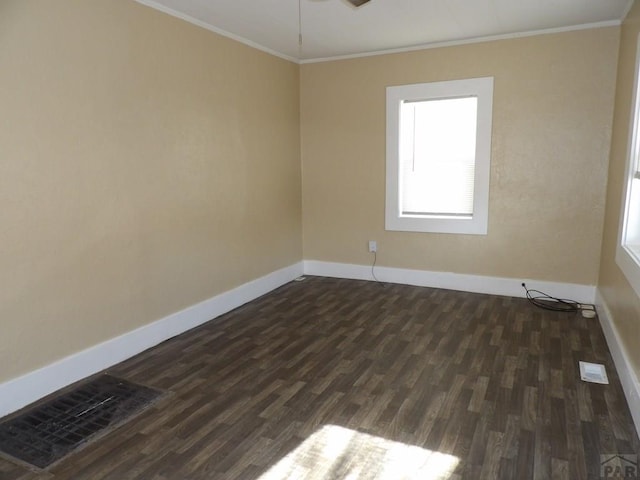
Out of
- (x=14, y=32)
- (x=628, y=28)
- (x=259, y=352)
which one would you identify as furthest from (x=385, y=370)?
(x=628, y=28)

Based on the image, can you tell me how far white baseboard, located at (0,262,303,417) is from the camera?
252 centimetres

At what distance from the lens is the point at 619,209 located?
129 inches

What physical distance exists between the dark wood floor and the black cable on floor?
162mm

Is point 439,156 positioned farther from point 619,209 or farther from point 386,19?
point 619,209

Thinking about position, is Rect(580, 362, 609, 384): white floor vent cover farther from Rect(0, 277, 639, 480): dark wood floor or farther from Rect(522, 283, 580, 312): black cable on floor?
Rect(522, 283, 580, 312): black cable on floor

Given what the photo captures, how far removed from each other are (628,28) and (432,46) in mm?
1633

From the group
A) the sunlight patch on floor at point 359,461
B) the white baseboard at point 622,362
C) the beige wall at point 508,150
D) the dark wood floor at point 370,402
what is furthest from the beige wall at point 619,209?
the sunlight patch on floor at point 359,461

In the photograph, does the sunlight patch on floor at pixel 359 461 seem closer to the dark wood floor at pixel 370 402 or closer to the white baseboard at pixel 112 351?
the dark wood floor at pixel 370 402

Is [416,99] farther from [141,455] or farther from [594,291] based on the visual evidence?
[141,455]

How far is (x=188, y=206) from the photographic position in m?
3.64

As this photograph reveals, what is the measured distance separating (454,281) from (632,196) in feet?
6.60

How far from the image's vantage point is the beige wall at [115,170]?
8.16 ft

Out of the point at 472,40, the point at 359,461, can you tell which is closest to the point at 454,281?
the point at 472,40

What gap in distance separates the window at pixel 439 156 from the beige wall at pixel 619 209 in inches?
40.6
